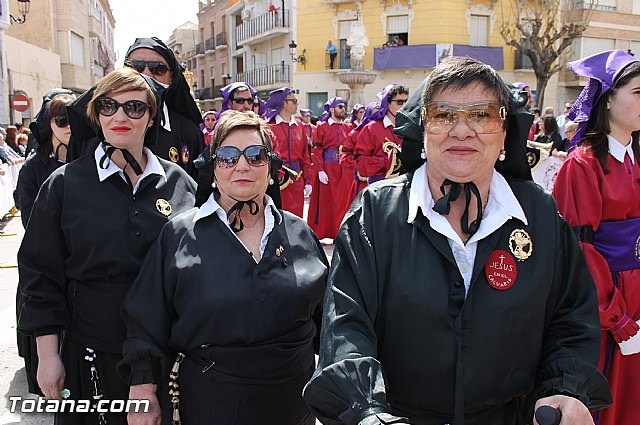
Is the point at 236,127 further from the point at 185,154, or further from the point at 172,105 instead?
the point at 172,105

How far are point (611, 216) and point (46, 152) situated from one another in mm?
3659

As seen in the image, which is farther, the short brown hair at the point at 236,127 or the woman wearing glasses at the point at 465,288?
the short brown hair at the point at 236,127

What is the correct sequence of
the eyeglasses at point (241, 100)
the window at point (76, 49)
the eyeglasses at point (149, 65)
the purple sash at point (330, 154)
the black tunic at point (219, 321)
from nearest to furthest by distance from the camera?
the black tunic at point (219, 321)
the eyeglasses at point (149, 65)
the eyeglasses at point (241, 100)
the purple sash at point (330, 154)
the window at point (76, 49)

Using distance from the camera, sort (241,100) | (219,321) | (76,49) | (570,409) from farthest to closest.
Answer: (76,49) < (241,100) < (219,321) < (570,409)

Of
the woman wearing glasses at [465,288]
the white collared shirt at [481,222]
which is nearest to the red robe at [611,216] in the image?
the woman wearing glasses at [465,288]

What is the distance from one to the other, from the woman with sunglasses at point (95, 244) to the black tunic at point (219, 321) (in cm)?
26

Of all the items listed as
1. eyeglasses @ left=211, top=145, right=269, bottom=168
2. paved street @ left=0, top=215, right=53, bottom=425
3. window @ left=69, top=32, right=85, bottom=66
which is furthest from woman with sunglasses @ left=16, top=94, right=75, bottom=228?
window @ left=69, top=32, right=85, bottom=66

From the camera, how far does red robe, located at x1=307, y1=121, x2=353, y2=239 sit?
967 cm

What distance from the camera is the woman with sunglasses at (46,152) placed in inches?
159

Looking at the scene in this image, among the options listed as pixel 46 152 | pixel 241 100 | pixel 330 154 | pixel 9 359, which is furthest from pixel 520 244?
pixel 330 154

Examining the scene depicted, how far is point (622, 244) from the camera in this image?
115 inches

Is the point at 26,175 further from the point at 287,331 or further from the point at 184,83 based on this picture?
the point at 287,331

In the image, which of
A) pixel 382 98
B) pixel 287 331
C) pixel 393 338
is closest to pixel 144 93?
pixel 287 331

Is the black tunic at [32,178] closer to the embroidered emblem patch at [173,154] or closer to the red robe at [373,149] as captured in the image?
the embroidered emblem patch at [173,154]
